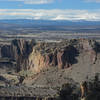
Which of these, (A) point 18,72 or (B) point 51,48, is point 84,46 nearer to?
(B) point 51,48

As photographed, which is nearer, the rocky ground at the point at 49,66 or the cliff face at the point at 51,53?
the rocky ground at the point at 49,66

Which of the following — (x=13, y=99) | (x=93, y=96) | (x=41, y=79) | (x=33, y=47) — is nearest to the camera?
(x=93, y=96)

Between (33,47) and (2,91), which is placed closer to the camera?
(2,91)

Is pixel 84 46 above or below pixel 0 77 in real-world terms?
above

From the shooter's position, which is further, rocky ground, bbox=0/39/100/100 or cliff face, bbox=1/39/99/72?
cliff face, bbox=1/39/99/72

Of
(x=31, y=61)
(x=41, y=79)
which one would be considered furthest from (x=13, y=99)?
(x=31, y=61)

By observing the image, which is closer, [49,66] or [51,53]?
[49,66]

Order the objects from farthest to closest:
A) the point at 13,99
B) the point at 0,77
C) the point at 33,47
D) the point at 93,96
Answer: the point at 33,47
the point at 0,77
the point at 13,99
the point at 93,96

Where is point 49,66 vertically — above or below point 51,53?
below
